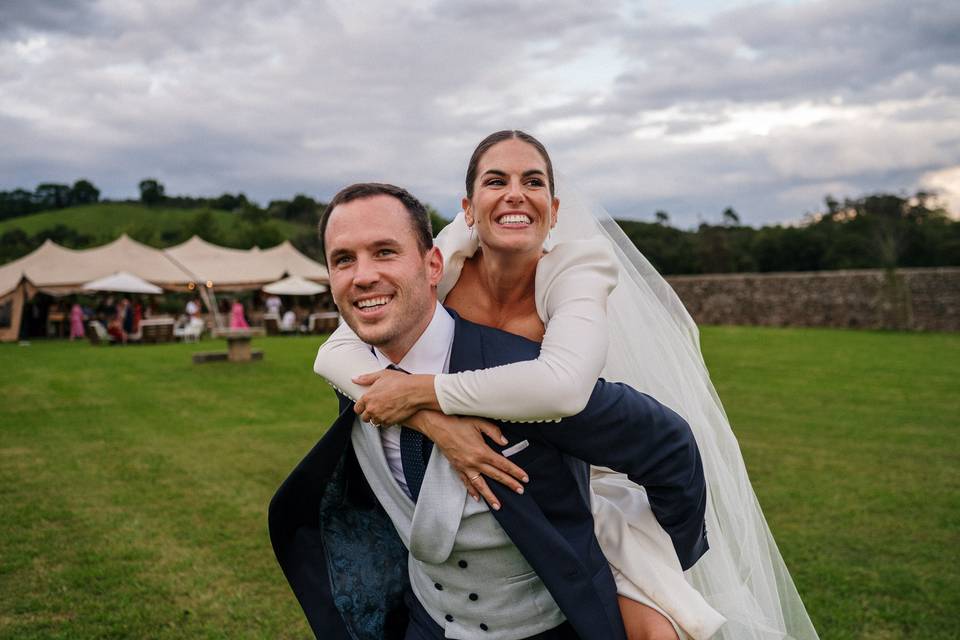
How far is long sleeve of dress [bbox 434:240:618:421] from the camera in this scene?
197cm

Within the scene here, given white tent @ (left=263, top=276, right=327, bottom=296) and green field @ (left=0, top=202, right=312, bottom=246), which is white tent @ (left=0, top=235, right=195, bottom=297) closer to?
white tent @ (left=263, top=276, right=327, bottom=296)

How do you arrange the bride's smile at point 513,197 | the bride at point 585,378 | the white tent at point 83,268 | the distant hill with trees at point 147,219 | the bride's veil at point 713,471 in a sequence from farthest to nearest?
the distant hill with trees at point 147,219, the white tent at point 83,268, the bride's smile at point 513,197, the bride's veil at point 713,471, the bride at point 585,378

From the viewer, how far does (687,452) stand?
2082 mm

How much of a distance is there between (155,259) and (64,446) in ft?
97.5

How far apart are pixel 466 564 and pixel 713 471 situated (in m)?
1.10

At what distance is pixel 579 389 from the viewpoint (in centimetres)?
198

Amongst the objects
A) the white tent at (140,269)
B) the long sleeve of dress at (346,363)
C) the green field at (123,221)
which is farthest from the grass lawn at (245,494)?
the green field at (123,221)

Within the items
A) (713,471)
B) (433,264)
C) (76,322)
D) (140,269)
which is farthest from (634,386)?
(140,269)

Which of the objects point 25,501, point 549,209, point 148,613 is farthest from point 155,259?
point 549,209

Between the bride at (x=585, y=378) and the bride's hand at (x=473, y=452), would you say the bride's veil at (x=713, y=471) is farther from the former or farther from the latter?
the bride's hand at (x=473, y=452)

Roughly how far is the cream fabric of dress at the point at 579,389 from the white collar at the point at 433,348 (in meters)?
0.14

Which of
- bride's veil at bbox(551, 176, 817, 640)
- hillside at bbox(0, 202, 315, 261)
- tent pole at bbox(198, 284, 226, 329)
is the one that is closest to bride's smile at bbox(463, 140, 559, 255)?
bride's veil at bbox(551, 176, 817, 640)

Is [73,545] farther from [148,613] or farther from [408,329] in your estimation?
[408,329]

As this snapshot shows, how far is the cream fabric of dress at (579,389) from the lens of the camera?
6.61 ft
